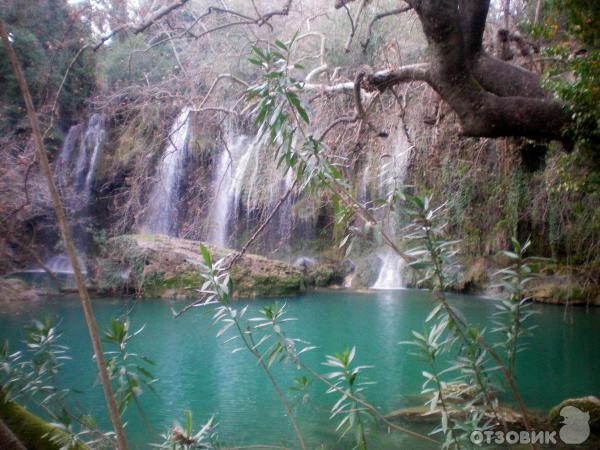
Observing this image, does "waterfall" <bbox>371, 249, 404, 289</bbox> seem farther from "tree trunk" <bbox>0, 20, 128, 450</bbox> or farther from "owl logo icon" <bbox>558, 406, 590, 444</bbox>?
"tree trunk" <bbox>0, 20, 128, 450</bbox>

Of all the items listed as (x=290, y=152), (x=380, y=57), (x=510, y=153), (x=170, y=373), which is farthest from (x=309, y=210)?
(x=290, y=152)

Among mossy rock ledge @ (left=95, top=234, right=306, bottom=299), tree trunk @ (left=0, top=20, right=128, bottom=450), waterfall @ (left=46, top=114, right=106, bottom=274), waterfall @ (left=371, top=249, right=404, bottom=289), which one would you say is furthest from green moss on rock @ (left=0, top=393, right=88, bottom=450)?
waterfall @ (left=46, top=114, right=106, bottom=274)

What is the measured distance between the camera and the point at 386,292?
13.3m

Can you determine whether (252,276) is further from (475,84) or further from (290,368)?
(475,84)

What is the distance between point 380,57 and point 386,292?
6.84 m

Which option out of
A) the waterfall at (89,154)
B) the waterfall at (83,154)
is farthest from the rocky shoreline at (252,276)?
the waterfall at (89,154)

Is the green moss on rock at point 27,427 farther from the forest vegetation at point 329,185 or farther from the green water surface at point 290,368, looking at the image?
the green water surface at point 290,368

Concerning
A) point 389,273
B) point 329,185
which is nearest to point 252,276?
point 389,273

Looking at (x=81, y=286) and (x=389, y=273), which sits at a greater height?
(x=81, y=286)

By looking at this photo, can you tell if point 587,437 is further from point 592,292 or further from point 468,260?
point 468,260

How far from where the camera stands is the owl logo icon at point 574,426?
4.05 meters

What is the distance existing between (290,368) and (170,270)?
209 inches

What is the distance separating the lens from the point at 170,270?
37.9ft

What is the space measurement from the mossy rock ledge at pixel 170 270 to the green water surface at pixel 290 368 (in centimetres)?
61
